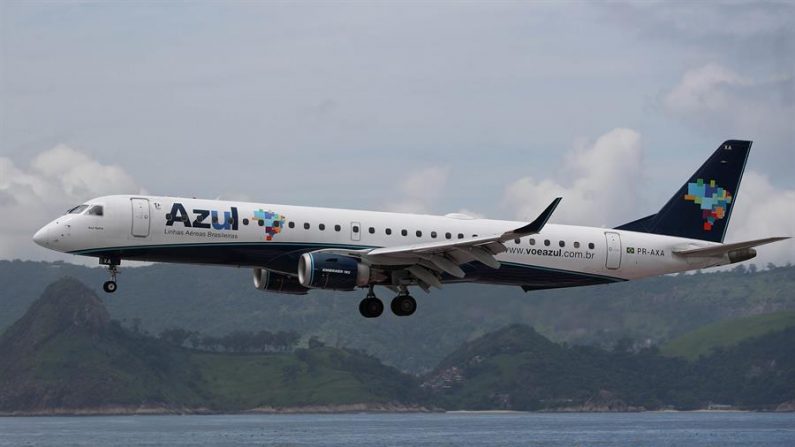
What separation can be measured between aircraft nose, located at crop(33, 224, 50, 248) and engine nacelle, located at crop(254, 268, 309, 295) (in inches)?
419

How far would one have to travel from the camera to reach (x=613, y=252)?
6825cm

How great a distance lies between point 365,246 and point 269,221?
4805 millimetres

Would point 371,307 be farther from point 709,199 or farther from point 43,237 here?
point 709,199

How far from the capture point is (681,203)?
2859 inches

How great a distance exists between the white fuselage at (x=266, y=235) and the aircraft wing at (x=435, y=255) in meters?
1.14

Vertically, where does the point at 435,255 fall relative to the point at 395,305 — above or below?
above

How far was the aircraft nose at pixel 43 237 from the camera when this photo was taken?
58062 millimetres

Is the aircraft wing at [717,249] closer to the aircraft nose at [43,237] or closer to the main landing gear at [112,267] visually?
the main landing gear at [112,267]

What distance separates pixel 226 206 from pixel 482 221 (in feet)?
43.0

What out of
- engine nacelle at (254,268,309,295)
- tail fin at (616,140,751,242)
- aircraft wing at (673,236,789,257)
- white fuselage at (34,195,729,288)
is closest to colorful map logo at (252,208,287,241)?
white fuselage at (34,195,729,288)

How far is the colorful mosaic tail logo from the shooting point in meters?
72.7

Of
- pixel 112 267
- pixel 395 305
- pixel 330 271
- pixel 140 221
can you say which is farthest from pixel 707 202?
pixel 112 267

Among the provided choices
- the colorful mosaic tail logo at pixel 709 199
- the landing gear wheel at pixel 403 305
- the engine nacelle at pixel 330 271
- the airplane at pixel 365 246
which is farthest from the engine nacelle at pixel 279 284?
the colorful mosaic tail logo at pixel 709 199

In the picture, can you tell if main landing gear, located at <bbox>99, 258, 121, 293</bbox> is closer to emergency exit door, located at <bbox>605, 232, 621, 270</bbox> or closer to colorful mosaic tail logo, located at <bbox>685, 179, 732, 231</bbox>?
emergency exit door, located at <bbox>605, 232, 621, 270</bbox>
